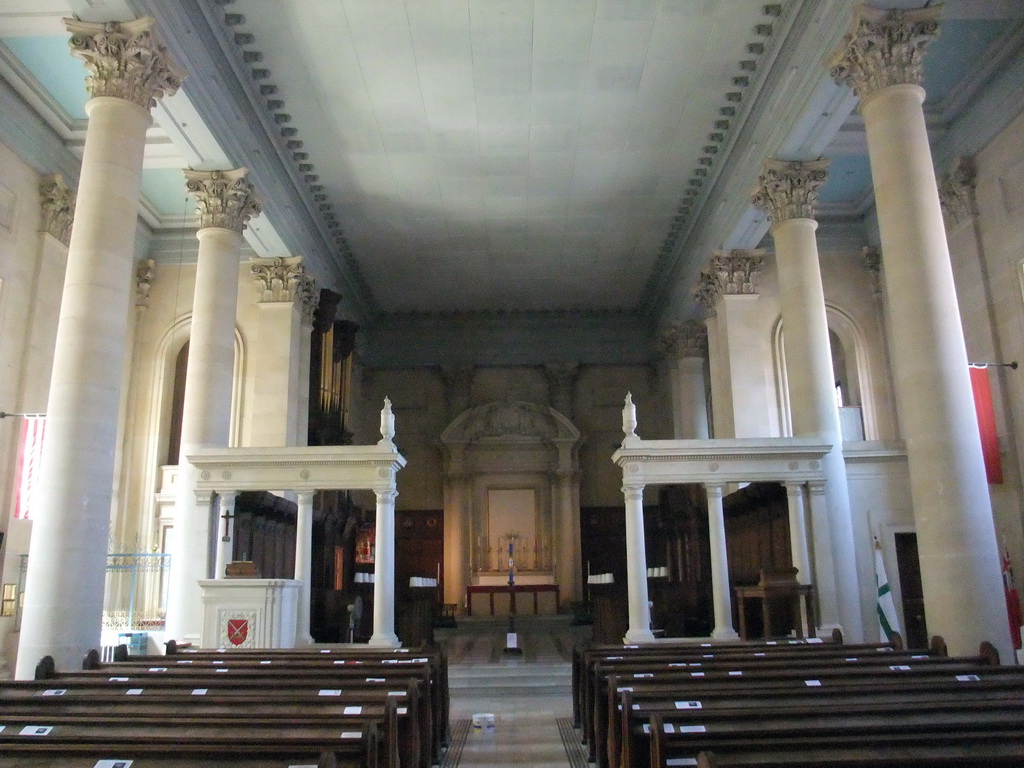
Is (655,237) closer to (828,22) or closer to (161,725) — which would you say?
(828,22)

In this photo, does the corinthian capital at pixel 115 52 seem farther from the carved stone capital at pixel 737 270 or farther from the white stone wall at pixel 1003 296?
the white stone wall at pixel 1003 296

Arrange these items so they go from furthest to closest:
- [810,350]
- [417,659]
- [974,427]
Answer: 1. [810,350]
2. [974,427]
3. [417,659]

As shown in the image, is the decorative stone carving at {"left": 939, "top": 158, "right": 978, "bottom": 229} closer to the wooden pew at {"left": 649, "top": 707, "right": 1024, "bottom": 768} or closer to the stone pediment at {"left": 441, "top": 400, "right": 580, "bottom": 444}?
the stone pediment at {"left": 441, "top": 400, "right": 580, "bottom": 444}

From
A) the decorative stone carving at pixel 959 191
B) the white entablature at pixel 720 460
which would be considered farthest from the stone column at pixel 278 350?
the decorative stone carving at pixel 959 191

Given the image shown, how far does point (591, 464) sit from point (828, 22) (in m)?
14.6

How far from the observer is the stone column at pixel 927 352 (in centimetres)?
866

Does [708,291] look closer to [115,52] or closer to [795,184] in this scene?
[795,184]

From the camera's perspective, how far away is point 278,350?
55.4 ft

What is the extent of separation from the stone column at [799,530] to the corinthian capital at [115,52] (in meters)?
10.1

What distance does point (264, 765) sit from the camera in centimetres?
424

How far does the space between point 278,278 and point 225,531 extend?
661 cm

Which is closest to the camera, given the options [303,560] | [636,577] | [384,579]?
[636,577]

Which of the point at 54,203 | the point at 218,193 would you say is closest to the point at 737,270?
the point at 218,193

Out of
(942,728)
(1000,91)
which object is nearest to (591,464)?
(1000,91)
